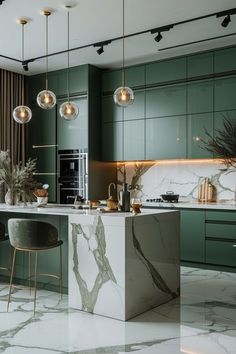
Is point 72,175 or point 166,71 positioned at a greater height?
point 166,71

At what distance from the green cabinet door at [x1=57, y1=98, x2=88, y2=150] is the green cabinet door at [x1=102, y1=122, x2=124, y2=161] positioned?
35 cm

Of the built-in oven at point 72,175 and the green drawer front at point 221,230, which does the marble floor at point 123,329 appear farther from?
the built-in oven at point 72,175

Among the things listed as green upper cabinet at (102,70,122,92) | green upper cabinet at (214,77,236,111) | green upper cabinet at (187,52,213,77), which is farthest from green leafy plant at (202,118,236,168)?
green upper cabinet at (102,70,122,92)

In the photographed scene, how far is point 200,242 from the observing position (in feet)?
17.4

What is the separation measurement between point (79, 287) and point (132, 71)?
3.68 m

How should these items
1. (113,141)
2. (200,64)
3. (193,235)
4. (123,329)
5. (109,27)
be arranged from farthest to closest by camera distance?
1. (113,141)
2. (200,64)
3. (193,235)
4. (109,27)
5. (123,329)

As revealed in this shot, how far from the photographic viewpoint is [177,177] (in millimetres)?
6242

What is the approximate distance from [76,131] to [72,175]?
0.70 m

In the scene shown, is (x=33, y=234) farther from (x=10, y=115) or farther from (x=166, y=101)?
(x=10, y=115)

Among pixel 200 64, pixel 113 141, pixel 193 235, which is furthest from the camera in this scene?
pixel 113 141

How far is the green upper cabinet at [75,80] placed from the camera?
6379 mm

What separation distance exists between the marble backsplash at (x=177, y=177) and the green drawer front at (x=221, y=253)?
0.81m

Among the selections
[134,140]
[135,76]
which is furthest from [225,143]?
[135,76]

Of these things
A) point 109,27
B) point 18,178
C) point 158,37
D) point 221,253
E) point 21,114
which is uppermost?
point 109,27
